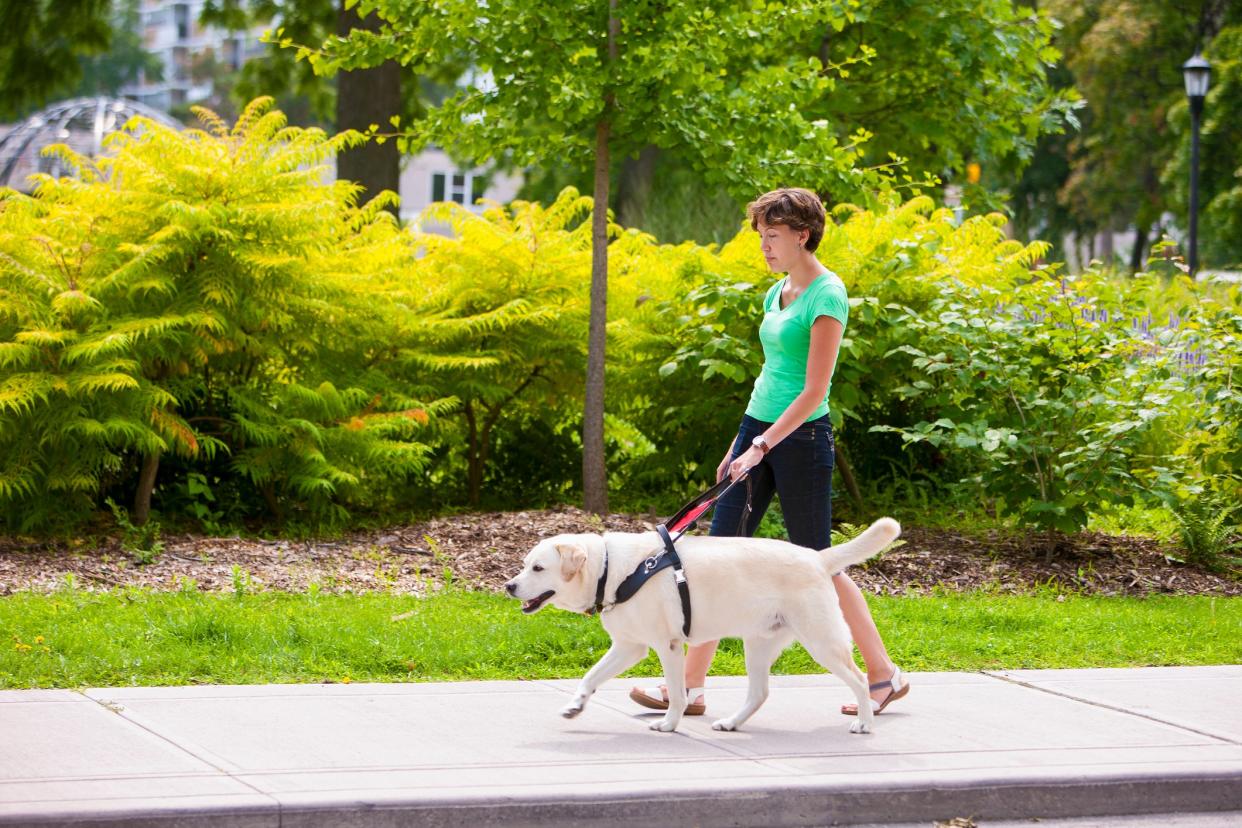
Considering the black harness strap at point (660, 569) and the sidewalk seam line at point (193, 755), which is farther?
the black harness strap at point (660, 569)

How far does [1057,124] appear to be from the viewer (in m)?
15.0

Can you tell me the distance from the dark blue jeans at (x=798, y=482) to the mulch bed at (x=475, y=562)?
2.63 meters

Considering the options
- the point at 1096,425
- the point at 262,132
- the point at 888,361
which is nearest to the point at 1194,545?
the point at 1096,425

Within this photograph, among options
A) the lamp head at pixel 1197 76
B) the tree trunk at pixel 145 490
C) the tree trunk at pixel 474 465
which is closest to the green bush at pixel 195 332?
the tree trunk at pixel 145 490

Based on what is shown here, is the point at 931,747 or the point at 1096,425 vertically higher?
the point at 1096,425

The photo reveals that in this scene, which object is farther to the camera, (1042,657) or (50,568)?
(50,568)

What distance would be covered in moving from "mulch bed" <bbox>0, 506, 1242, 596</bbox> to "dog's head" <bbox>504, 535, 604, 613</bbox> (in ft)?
9.73

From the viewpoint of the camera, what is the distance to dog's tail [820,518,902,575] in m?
5.52

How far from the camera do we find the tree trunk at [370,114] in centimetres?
1634

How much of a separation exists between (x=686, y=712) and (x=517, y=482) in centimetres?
576

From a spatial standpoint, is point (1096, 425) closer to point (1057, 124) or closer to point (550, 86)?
point (550, 86)

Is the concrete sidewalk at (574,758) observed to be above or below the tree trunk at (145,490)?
below

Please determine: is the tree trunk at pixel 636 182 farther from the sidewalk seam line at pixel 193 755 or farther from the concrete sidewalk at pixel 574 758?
the sidewalk seam line at pixel 193 755

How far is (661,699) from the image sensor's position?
6066 millimetres
